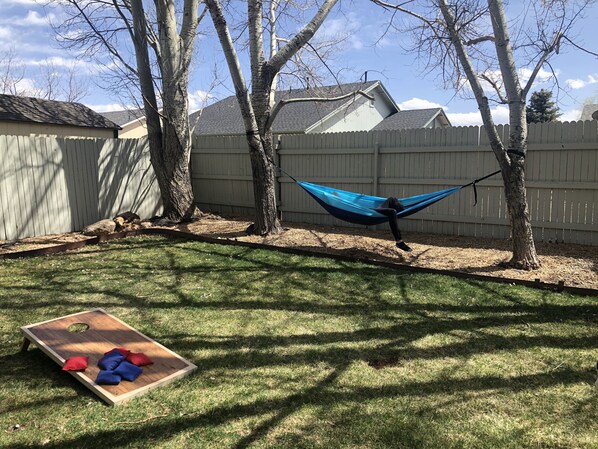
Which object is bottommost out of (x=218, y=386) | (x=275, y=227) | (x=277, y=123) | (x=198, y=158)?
(x=218, y=386)

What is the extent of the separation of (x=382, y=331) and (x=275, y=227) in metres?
3.78

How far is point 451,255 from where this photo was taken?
5605 mm

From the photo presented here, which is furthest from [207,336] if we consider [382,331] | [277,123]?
[277,123]

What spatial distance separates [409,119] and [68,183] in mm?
14183

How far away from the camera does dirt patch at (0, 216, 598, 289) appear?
15.5 feet

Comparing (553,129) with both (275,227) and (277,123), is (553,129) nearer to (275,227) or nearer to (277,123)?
(275,227)

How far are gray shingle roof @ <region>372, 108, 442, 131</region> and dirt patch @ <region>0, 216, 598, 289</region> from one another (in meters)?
11.4

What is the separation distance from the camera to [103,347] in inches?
112

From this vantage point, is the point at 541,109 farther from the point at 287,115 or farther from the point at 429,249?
the point at 429,249

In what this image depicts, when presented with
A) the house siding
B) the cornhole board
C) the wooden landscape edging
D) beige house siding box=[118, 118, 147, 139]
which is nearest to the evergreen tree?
the house siding

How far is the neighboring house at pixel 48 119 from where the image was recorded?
9883mm

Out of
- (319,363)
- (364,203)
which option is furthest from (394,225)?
(319,363)

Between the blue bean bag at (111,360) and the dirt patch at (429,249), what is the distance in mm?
3375

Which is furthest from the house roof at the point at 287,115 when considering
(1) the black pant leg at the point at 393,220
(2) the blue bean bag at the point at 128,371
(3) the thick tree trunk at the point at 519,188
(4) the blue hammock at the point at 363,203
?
(2) the blue bean bag at the point at 128,371
